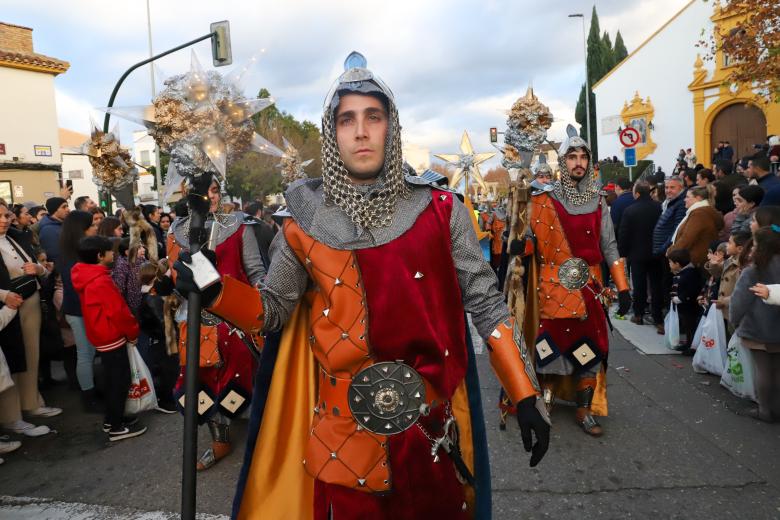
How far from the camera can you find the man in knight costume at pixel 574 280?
4.43m

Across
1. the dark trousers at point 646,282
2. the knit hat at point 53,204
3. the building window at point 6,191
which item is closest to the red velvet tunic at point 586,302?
the dark trousers at point 646,282

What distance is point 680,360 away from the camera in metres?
6.22

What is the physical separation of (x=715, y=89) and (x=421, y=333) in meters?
26.4

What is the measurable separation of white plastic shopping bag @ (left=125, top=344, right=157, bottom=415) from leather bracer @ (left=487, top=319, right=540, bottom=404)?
3.77 metres

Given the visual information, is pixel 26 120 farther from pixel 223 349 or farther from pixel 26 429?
pixel 223 349

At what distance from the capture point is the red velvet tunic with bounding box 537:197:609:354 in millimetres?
4418

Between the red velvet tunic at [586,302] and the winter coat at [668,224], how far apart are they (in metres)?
3.53

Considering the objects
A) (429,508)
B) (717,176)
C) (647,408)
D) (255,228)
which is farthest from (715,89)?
(429,508)

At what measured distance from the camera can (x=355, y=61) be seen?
7.34 ft

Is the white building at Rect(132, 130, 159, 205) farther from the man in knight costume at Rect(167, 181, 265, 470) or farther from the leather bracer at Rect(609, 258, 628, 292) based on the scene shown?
the leather bracer at Rect(609, 258, 628, 292)

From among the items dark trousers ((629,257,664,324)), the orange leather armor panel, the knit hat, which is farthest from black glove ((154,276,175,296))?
dark trousers ((629,257,664,324))

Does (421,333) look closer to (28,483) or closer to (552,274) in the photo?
(552,274)

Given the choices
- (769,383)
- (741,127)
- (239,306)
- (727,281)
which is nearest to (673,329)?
(727,281)

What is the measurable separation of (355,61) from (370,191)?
54 cm
